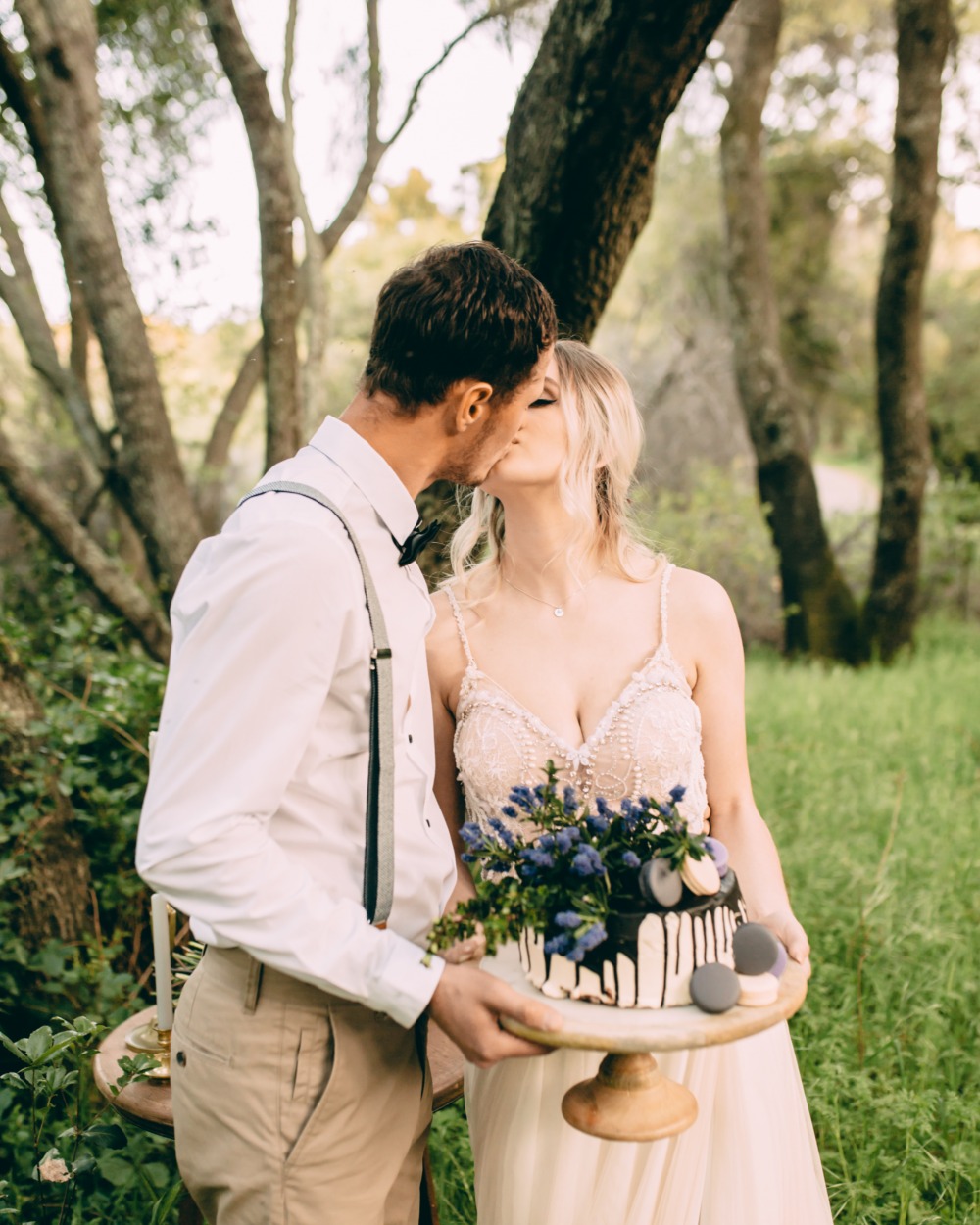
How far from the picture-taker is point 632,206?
9.98 feet

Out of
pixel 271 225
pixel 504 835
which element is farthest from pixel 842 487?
pixel 504 835

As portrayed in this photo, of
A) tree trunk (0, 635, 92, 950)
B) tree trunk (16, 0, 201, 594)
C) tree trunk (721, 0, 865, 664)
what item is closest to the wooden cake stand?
tree trunk (0, 635, 92, 950)

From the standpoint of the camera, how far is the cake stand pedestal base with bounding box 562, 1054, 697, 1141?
147cm

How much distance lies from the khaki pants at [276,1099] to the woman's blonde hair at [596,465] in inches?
45.0

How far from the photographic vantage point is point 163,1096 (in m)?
2.14

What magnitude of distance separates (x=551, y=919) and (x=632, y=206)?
230 cm

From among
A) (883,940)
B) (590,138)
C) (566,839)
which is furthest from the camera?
(883,940)

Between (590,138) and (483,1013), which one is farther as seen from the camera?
(590,138)

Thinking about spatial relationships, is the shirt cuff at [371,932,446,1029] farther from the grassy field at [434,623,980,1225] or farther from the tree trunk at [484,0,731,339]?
the tree trunk at [484,0,731,339]

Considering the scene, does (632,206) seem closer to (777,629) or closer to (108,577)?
(108,577)

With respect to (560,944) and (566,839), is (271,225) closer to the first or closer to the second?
(566,839)

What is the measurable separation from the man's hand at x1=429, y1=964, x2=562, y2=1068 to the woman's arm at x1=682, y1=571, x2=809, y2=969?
0.93 metres

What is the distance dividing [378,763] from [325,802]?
0.10m

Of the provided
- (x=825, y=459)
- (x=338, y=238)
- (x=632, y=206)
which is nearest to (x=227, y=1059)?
(x=632, y=206)
